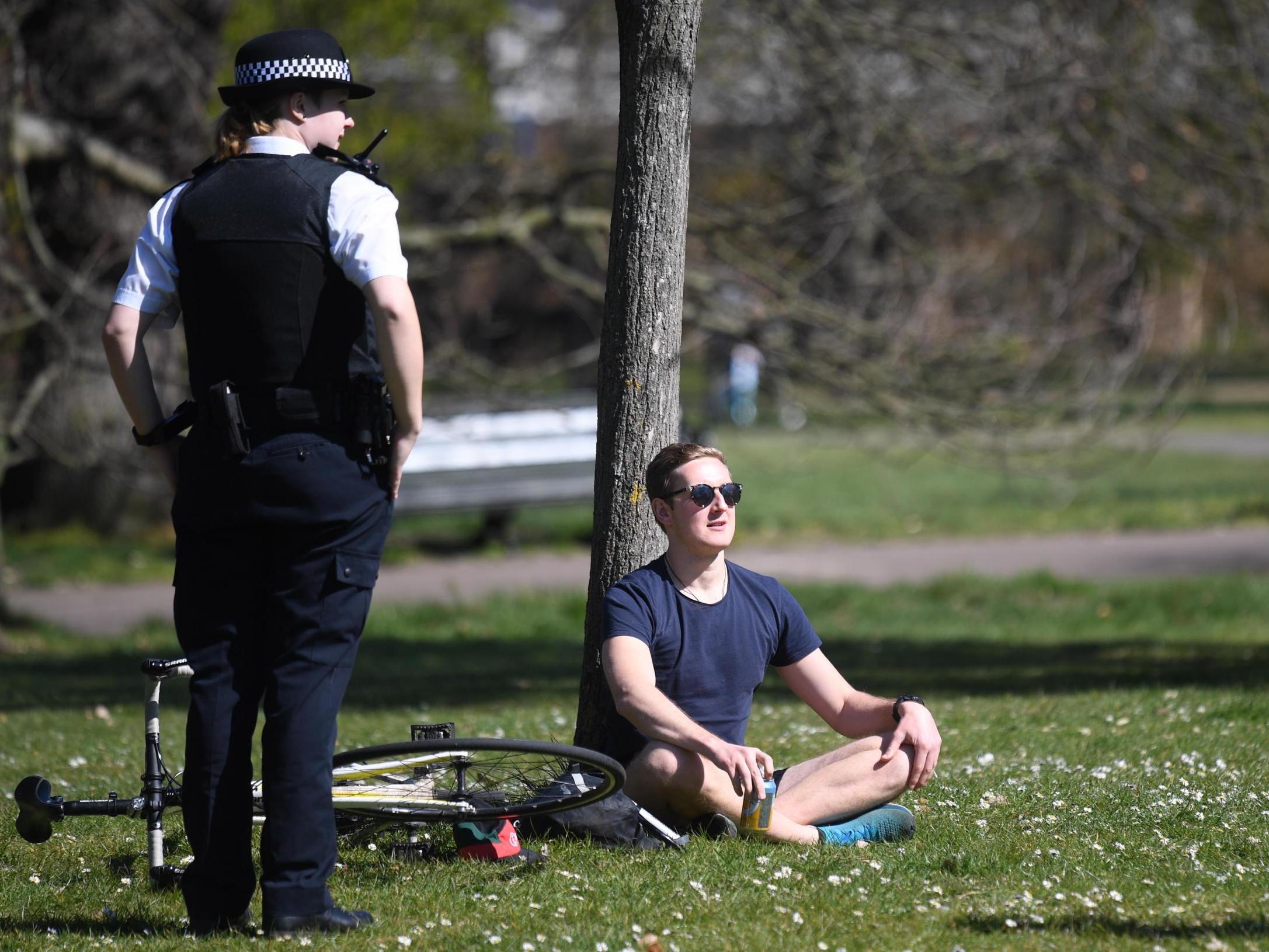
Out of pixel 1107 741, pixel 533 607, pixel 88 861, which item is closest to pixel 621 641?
pixel 88 861

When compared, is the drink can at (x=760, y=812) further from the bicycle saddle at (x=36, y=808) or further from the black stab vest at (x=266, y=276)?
the bicycle saddle at (x=36, y=808)

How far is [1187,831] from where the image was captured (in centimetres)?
462

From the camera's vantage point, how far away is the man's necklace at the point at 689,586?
465cm

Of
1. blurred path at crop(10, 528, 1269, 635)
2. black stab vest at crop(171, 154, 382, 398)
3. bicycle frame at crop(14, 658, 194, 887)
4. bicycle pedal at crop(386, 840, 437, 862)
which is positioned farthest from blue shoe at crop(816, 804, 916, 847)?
blurred path at crop(10, 528, 1269, 635)

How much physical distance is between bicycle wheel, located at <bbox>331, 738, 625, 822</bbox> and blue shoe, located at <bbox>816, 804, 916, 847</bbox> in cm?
76

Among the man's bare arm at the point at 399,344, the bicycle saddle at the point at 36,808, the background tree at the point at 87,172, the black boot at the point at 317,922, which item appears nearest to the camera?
the man's bare arm at the point at 399,344

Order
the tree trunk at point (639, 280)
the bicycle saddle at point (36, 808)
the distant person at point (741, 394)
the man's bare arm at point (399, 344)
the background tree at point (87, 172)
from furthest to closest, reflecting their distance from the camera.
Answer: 1. the distant person at point (741, 394)
2. the background tree at point (87, 172)
3. the tree trunk at point (639, 280)
4. the bicycle saddle at point (36, 808)
5. the man's bare arm at point (399, 344)

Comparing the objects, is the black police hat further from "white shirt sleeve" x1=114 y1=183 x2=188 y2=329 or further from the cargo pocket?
the cargo pocket

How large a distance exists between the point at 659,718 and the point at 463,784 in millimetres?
644

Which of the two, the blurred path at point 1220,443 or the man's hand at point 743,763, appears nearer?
the man's hand at point 743,763

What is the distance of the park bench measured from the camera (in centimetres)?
1433

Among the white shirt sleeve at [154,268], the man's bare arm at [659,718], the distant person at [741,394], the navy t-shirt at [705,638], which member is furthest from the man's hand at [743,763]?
the distant person at [741,394]

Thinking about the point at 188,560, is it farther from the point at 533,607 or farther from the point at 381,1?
the point at 381,1

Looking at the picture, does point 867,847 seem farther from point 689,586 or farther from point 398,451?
point 398,451
